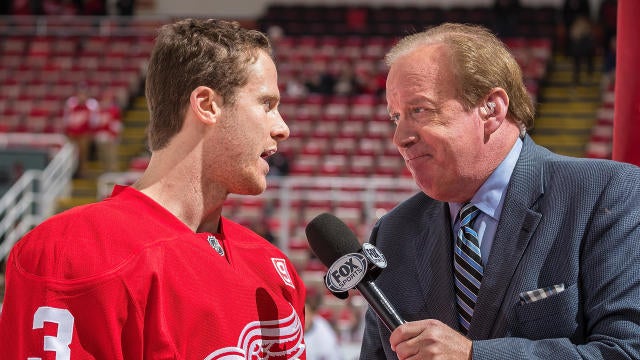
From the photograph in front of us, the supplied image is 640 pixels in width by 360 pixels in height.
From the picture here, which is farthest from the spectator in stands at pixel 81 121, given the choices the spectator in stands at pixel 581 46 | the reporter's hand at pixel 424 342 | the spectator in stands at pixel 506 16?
the reporter's hand at pixel 424 342

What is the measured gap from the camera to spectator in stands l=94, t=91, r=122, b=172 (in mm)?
14195

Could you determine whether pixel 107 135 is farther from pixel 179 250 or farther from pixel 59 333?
pixel 59 333

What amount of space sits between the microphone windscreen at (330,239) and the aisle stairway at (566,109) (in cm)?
1218

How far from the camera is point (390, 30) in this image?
17547mm

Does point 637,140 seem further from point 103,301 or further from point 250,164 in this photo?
point 103,301

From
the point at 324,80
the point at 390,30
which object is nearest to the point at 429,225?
the point at 324,80

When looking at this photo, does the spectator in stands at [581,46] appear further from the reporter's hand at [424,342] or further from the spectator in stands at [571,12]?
the reporter's hand at [424,342]

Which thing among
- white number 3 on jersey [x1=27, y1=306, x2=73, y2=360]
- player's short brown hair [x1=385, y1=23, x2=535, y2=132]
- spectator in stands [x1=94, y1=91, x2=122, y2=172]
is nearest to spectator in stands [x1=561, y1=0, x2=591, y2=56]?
spectator in stands [x1=94, y1=91, x2=122, y2=172]

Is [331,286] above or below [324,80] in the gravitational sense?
above

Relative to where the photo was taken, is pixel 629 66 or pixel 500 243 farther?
pixel 629 66

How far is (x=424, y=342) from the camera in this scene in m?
2.09

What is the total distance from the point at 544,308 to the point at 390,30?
1559cm

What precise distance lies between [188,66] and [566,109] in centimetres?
1435

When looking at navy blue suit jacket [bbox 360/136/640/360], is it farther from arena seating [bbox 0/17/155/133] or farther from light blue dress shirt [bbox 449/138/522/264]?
arena seating [bbox 0/17/155/133]
